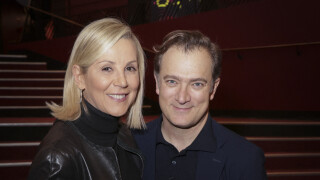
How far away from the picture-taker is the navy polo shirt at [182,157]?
5.79 feet

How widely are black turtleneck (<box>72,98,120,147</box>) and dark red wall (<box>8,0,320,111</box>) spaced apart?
3.53m

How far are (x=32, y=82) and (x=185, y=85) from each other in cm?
432

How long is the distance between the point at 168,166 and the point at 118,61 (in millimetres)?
671

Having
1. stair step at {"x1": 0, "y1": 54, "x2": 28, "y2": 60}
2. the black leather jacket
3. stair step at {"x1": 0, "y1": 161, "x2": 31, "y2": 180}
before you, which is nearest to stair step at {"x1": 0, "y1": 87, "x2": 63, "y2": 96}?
stair step at {"x1": 0, "y1": 54, "x2": 28, "y2": 60}

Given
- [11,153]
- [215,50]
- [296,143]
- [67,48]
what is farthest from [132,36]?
[67,48]

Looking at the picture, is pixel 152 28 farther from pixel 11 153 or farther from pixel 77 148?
pixel 77 148

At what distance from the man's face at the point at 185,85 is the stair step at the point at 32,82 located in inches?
160

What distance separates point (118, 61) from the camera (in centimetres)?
158

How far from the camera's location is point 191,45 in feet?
6.06

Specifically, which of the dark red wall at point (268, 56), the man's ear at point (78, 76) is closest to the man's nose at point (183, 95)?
the man's ear at point (78, 76)

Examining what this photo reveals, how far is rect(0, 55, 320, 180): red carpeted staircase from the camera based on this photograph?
3.45 metres

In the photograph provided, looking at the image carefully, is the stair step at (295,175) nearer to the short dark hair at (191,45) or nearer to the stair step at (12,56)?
the short dark hair at (191,45)

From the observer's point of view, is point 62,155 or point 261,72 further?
point 261,72

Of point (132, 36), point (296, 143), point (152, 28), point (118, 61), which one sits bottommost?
point (296, 143)
